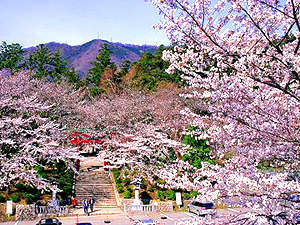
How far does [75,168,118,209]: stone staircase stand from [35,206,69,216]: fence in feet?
7.74

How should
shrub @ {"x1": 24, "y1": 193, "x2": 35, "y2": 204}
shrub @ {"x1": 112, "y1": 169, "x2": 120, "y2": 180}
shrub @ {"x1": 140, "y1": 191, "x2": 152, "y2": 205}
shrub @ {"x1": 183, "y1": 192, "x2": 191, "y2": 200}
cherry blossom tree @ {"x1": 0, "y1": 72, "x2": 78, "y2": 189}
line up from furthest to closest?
shrub @ {"x1": 112, "y1": 169, "x2": 120, "y2": 180} → shrub @ {"x1": 183, "y1": 192, "x2": 191, "y2": 200} → shrub @ {"x1": 140, "y1": 191, "x2": 152, "y2": 205} → shrub @ {"x1": 24, "y1": 193, "x2": 35, "y2": 204} → cherry blossom tree @ {"x1": 0, "y1": 72, "x2": 78, "y2": 189}

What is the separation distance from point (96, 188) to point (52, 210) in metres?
5.36

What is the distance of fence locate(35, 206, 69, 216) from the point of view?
22.1 metres

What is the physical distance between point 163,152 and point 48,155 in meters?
8.94

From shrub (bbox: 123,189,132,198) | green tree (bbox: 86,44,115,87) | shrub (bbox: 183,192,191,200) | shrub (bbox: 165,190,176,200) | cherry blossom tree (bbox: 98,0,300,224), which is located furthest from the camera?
green tree (bbox: 86,44,115,87)

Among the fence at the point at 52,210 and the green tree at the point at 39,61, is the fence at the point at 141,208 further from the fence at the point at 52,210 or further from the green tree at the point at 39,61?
the green tree at the point at 39,61

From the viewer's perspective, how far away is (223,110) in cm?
576

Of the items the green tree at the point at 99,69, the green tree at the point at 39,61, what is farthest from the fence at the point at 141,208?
the green tree at the point at 99,69

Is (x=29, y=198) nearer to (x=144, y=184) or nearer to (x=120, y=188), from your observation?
(x=120, y=188)

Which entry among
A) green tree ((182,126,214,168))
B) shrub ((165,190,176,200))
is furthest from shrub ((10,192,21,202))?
green tree ((182,126,214,168))

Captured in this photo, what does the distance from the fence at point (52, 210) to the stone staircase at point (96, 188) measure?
7.74 feet

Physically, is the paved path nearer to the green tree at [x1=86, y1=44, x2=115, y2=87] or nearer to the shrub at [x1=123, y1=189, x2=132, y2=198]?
the shrub at [x1=123, y1=189, x2=132, y2=198]

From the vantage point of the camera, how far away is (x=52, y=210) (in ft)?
73.3

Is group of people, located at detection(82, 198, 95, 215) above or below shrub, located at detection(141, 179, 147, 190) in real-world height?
below
